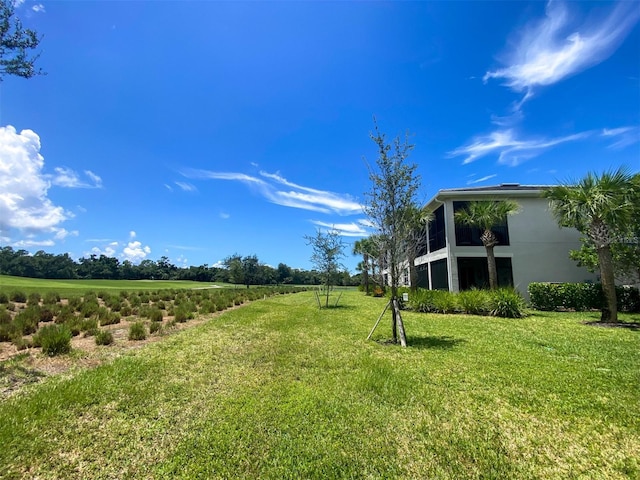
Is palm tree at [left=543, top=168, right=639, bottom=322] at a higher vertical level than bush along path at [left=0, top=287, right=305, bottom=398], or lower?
higher

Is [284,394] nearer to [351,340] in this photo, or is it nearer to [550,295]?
[351,340]

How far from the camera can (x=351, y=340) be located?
7852 millimetres

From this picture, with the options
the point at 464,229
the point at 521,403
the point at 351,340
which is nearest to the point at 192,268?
the point at 464,229

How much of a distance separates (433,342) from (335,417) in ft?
15.7

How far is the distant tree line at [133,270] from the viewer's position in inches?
1741

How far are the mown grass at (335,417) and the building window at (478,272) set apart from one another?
40.0ft

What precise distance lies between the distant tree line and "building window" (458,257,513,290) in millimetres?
11290

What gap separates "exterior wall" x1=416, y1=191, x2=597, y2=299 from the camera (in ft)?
58.7

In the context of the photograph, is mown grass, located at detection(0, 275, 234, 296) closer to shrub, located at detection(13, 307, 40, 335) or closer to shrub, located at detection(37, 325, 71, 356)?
shrub, located at detection(13, 307, 40, 335)

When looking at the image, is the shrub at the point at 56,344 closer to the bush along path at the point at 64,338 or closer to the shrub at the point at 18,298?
the bush along path at the point at 64,338

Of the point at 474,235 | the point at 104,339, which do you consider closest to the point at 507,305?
the point at 474,235

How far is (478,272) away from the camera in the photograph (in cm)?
1870

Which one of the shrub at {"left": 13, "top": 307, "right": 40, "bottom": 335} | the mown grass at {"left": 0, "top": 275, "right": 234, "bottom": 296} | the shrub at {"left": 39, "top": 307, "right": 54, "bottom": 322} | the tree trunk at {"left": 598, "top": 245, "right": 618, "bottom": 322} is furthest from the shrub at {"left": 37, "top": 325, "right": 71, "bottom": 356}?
the mown grass at {"left": 0, "top": 275, "right": 234, "bottom": 296}

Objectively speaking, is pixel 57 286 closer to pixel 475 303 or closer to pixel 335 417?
pixel 335 417
